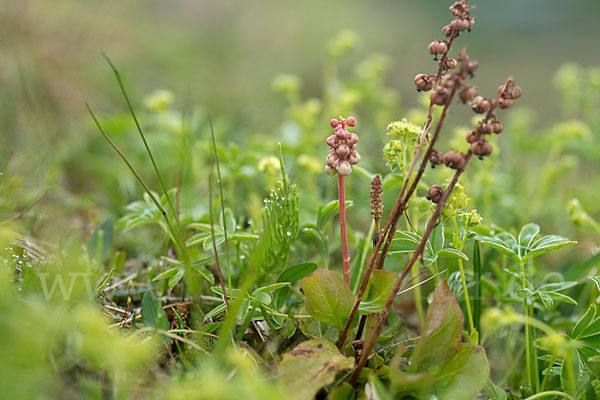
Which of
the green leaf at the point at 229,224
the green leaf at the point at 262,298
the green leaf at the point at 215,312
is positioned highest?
the green leaf at the point at 229,224

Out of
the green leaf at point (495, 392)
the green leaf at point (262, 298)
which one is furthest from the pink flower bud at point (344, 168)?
the green leaf at point (495, 392)

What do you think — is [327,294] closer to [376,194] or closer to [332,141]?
[376,194]

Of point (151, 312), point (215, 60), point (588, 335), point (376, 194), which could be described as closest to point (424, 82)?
point (376, 194)

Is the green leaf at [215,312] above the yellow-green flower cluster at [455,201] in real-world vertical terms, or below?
below

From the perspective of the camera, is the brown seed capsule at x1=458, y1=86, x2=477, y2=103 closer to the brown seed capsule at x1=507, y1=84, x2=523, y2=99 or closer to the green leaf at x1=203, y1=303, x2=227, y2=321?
the brown seed capsule at x1=507, y1=84, x2=523, y2=99

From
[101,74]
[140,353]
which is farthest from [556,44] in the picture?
[140,353]

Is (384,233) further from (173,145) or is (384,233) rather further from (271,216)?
(173,145)

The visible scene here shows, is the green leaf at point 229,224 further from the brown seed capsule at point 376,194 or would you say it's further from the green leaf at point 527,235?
the green leaf at point 527,235
